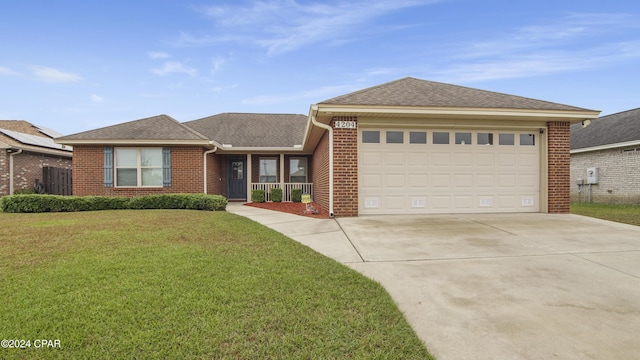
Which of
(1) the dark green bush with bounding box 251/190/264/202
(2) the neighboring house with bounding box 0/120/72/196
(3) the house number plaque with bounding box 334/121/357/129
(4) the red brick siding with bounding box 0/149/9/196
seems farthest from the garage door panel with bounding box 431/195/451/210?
(4) the red brick siding with bounding box 0/149/9/196

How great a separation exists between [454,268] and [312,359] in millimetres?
2671

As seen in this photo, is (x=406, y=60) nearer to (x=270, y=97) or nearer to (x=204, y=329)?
(x=270, y=97)

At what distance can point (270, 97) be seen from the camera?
2244 centimetres

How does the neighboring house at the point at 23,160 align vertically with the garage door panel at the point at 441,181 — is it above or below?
above

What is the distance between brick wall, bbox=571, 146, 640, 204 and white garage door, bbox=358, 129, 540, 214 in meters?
9.39

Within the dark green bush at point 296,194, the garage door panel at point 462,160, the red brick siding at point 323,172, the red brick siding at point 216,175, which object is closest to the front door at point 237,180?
the red brick siding at point 216,175

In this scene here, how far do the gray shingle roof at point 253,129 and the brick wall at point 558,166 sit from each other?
32.9ft

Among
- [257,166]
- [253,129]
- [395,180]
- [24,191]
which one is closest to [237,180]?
[257,166]

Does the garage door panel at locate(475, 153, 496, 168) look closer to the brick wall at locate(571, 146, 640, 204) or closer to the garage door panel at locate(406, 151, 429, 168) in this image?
the garage door panel at locate(406, 151, 429, 168)

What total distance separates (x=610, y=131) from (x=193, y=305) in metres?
21.4

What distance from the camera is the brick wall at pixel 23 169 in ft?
44.3

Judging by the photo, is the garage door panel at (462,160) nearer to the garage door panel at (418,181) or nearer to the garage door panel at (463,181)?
the garage door panel at (463,181)

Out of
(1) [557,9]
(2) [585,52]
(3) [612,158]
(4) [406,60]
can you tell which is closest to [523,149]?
(1) [557,9]

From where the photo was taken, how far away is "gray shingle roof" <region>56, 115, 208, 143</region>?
11459 millimetres
